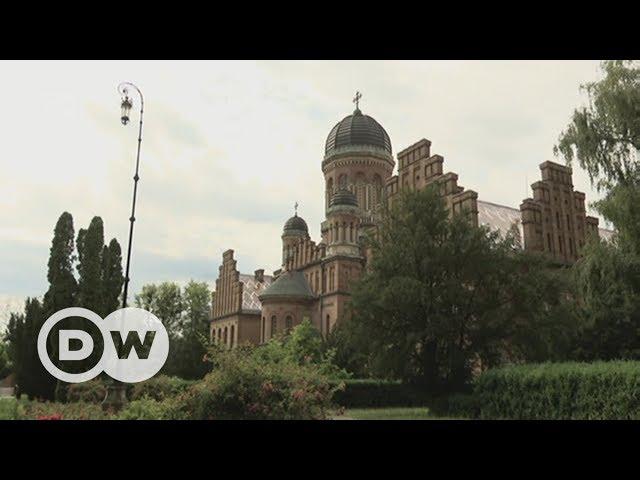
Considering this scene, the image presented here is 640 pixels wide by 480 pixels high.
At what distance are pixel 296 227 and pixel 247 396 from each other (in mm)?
49611

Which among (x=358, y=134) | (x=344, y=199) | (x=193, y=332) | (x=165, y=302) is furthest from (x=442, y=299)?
(x=165, y=302)

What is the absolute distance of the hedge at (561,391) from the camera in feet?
50.2

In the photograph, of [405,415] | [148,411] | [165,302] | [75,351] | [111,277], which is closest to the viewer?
[148,411]

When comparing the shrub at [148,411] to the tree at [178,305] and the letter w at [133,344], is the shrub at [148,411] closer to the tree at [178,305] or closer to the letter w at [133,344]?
the letter w at [133,344]

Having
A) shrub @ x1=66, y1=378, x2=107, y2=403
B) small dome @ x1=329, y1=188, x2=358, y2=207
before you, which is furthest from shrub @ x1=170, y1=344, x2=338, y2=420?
small dome @ x1=329, y1=188, x2=358, y2=207

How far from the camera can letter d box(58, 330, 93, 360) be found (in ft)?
94.6

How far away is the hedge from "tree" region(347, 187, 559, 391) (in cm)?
224

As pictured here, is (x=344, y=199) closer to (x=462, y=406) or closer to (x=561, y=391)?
(x=462, y=406)

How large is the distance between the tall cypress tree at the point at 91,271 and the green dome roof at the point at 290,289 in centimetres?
1820

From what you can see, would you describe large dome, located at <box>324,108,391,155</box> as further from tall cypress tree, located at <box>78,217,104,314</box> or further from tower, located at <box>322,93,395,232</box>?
tall cypress tree, located at <box>78,217,104,314</box>

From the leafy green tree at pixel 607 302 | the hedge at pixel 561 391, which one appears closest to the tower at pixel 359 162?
the leafy green tree at pixel 607 302

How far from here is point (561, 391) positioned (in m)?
17.4
